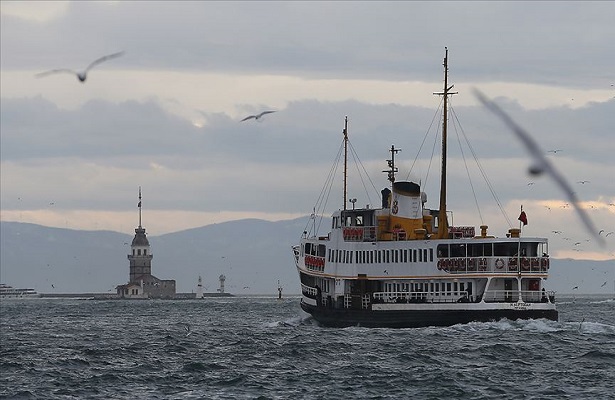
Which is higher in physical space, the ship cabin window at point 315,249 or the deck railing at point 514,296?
the ship cabin window at point 315,249

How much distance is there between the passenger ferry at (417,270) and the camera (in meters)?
80.7

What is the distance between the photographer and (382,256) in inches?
3410

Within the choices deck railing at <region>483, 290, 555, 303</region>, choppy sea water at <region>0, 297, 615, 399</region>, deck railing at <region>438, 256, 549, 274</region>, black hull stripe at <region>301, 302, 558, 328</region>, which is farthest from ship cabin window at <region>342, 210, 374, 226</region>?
deck railing at <region>483, 290, 555, 303</region>

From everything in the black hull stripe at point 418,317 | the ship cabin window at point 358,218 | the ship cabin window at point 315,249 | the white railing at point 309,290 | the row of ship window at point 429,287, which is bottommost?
the black hull stripe at point 418,317

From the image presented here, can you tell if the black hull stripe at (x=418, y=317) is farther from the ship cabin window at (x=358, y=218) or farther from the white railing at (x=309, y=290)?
A: the ship cabin window at (x=358, y=218)

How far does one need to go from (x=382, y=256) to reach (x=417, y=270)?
336cm

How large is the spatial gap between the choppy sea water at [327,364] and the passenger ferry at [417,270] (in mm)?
1916

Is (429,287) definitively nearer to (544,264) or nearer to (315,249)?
(544,264)

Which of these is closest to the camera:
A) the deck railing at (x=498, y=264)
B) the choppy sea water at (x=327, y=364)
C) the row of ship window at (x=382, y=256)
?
the choppy sea water at (x=327, y=364)

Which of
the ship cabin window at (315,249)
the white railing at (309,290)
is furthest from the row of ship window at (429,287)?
the white railing at (309,290)

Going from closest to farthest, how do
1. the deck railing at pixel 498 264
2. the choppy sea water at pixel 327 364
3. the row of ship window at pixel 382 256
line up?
the choppy sea water at pixel 327 364 < the deck railing at pixel 498 264 < the row of ship window at pixel 382 256

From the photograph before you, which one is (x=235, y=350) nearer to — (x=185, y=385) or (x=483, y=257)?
(x=185, y=385)

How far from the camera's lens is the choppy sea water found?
49688 millimetres

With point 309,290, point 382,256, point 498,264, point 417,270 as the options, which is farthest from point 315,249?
point 498,264
